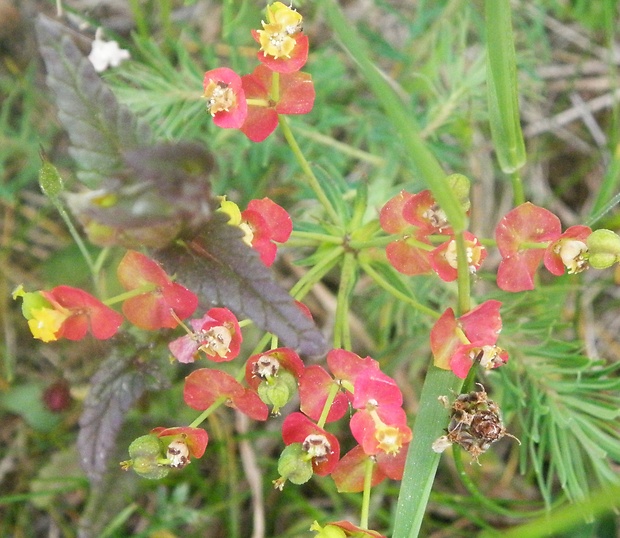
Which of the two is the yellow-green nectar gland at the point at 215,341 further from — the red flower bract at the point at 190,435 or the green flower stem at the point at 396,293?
the green flower stem at the point at 396,293

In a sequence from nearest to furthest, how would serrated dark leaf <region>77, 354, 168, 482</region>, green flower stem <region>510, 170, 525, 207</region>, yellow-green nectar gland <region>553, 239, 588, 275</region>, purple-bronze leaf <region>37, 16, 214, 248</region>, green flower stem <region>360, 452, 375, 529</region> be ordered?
purple-bronze leaf <region>37, 16, 214, 248</region>, green flower stem <region>360, 452, 375, 529</region>, yellow-green nectar gland <region>553, 239, 588, 275</region>, serrated dark leaf <region>77, 354, 168, 482</region>, green flower stem <region>510, 170, 525, 207</region>

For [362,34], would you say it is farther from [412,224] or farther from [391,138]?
[412,224]

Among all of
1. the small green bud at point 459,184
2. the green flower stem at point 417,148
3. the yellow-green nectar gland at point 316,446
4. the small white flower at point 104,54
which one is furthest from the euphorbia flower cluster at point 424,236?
the small white flower at point 104,54

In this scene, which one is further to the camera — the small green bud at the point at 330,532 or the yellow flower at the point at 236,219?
the yellow flower at the point at 236,219

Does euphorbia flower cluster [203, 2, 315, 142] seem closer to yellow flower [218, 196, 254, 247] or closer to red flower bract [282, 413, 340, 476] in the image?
yellow flower [218, 196, 254, 247]

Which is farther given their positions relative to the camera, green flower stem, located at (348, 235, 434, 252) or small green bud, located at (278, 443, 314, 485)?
green flower stem, located at (348, 235, 434, 252)

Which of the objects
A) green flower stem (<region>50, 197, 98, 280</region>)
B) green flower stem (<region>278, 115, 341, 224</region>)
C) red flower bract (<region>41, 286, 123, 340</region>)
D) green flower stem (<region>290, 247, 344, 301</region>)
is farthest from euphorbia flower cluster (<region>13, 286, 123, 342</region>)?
green flower stem (<region>278, 115, 341, 224</region>)

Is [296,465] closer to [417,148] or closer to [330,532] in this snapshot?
[330,532]
